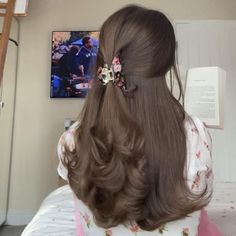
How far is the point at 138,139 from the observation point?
24.7 inches

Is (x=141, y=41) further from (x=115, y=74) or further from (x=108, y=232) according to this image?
(x=108, y=232)

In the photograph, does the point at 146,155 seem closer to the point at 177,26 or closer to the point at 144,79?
the point at 144,79

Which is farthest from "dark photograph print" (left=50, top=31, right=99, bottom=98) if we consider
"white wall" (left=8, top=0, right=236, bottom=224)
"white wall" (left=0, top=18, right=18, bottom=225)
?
"white wall" (left=0, top=18, right=18, bottom=225)

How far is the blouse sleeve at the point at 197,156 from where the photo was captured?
655 millimetres

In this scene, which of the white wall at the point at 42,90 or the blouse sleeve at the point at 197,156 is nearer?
the blouse sleeve at the point at 197,156

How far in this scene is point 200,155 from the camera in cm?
66

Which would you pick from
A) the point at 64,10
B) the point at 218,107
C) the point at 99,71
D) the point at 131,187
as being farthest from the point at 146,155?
the point at 64,10

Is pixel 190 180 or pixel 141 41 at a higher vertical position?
pixel 141 41

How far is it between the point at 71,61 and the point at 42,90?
0.31m

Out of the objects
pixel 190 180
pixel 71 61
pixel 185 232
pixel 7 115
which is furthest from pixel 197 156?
pixel 7 115

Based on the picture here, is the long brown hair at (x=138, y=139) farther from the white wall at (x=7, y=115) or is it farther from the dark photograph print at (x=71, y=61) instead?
the white wall at (x=7, y=115)

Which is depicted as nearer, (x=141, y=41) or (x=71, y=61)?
(x=141, y=41)

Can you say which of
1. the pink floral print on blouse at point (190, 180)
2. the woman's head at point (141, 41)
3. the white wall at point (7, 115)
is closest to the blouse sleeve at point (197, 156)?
the pink floral print on blouse at point (190, 180)

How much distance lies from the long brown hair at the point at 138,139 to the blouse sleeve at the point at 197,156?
0.01 metres
